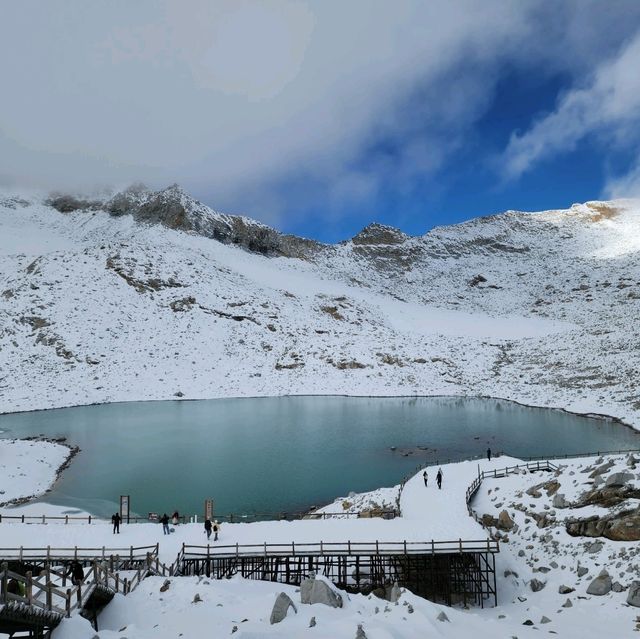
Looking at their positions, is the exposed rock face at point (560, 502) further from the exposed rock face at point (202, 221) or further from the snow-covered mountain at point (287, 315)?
the exposed rock face at point (202, 221)

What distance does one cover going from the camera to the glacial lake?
34.5 m

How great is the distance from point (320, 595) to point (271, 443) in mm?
32114

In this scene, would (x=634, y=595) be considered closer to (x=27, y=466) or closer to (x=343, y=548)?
(x=343, y=548)

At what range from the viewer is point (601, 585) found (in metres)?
18.5

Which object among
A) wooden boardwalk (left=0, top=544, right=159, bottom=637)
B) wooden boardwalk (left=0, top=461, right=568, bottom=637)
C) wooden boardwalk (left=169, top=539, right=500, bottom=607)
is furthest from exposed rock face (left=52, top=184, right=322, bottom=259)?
wooden boardwalk (left=169, top=539, right=500, bottom=607)

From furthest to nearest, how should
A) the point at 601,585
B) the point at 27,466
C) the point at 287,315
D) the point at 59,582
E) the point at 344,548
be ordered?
the point at 287,315 < the point at 27,466 < the point at 344,548 < the point at 59,582 < the point at 601,585

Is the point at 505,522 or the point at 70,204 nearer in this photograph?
the point at 505,522

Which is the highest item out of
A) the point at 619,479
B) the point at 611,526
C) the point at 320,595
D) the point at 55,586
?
the point at 619,479

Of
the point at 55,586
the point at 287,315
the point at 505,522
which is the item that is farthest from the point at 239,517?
the point at 287,315

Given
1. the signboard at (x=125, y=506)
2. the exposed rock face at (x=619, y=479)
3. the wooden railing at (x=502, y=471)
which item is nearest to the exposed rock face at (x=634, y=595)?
the exposed rock face at (x=619, y=479)

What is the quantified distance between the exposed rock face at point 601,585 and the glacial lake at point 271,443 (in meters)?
17.1

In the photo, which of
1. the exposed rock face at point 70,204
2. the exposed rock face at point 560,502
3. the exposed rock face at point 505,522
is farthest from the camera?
the exposed rock face at point 70,204

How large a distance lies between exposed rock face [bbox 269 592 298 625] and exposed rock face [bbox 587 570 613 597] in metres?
11.5

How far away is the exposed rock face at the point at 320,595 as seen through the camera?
52.2 ft
